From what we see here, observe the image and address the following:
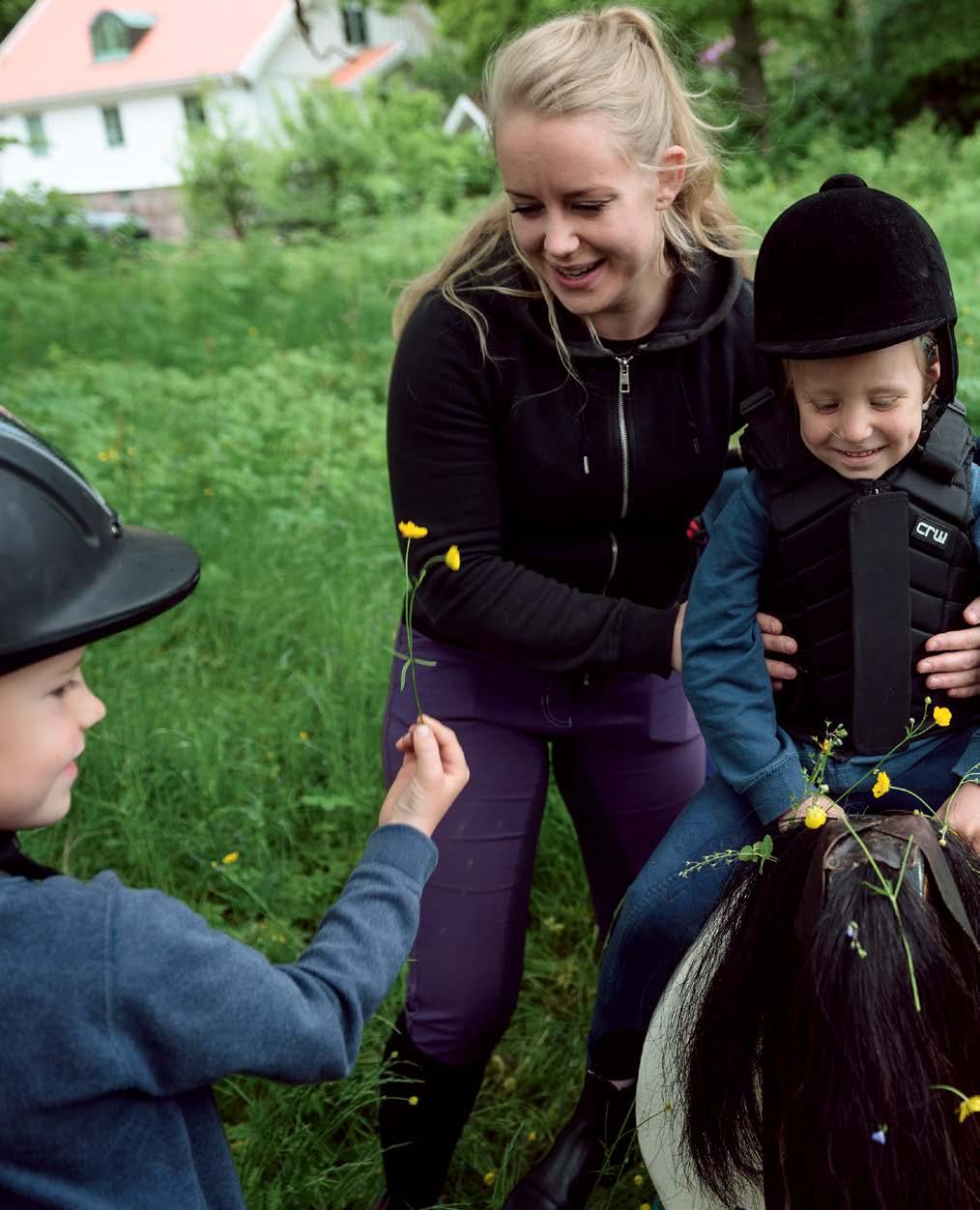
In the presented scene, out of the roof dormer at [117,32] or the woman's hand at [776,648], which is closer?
the woman's hand at [776,648]

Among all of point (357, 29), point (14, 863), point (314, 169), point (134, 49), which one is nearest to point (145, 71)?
point (134, 49)

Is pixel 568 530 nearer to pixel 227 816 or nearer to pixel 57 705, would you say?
pixel 57 705

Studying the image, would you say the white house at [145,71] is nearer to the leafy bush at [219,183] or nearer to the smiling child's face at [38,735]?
the leafy bush at [219,183]

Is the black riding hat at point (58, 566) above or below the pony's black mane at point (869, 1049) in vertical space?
above

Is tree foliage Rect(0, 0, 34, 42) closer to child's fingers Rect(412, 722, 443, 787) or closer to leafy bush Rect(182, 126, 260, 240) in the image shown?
leafy bush Rect(182, 126, 260, 240)

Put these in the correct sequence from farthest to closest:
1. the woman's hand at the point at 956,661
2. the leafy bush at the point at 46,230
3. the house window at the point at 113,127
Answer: the house window at the point at 113,127, the leafy bush at the point at 46,230, the woman's hand at the point at 956,661

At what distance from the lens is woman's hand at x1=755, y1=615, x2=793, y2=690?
1901mm

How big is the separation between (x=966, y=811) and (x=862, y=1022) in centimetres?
54

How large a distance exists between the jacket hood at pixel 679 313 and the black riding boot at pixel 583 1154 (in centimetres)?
134

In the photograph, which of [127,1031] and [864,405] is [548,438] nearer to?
[864,405]

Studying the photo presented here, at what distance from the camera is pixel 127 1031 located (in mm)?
1221

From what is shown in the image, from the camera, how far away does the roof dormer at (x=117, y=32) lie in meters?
38.0

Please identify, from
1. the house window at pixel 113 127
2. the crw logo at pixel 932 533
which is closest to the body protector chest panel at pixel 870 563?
the crw logo at pixel 932 533

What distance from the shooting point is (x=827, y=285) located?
167cm
